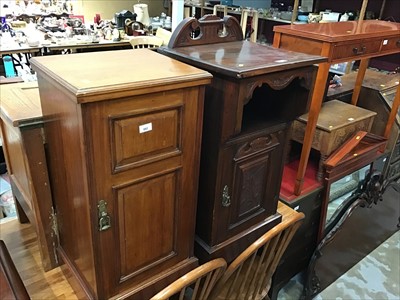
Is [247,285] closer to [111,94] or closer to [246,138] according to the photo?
[246,138]

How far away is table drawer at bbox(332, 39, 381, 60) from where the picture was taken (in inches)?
57.8

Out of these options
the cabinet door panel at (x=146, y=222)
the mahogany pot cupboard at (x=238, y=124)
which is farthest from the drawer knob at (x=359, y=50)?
the cabinet door panel at (x=146, y=222)

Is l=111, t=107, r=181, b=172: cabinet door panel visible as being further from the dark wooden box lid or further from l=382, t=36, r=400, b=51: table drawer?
l=382, t=36, r=400, b=51: table drawer

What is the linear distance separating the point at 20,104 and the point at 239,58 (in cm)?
66

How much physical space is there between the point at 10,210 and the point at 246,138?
1.60m

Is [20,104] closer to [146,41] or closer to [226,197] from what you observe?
[226,197]

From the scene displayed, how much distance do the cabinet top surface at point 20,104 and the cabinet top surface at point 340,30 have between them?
3.42 feet

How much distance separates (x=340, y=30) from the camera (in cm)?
161

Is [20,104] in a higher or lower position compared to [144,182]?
higher

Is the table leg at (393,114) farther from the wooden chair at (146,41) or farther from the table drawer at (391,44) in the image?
the wooden chair at (146,41)

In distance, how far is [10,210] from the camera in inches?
81.7

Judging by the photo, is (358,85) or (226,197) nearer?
(226,197)

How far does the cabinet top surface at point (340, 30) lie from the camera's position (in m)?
1.46

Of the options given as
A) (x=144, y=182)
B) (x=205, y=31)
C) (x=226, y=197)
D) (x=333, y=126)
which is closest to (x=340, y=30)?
(x=333, y=126)
